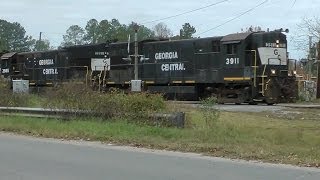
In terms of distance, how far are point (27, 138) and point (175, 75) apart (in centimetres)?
1788

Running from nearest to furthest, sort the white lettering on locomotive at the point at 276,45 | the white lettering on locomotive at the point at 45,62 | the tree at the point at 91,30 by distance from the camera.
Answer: the white lettering on locomotive at the point at 276,45 → the white lettering on locomotive at the point at 45,62 → the tree at the point at 91,30

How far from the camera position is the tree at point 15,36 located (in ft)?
442

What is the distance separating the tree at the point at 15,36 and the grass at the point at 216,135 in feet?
395

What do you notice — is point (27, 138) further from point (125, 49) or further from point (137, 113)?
point (125, 49)

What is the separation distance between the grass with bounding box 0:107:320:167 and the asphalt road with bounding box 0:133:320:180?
819mm

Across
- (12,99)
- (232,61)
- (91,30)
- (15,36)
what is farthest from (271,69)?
(15,36)

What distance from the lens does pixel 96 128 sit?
635 inches

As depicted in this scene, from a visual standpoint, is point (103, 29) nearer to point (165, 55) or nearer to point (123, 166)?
point (165, 55)

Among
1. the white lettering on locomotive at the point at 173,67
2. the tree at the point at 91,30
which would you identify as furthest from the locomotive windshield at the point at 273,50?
the tree at the point at 91,30

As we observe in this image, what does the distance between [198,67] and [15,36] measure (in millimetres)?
116162

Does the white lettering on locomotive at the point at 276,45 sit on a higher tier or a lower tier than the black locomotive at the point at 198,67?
higher

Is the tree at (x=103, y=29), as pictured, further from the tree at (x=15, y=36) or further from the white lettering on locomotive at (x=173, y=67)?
the white lettering on locomotive at (x=173, y=67)

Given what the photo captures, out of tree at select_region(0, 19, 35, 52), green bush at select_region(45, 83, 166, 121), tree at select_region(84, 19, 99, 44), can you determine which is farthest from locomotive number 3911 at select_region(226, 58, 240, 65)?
tree at select_region(0, 19, 35, 52)

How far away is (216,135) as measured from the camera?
1430 cm
